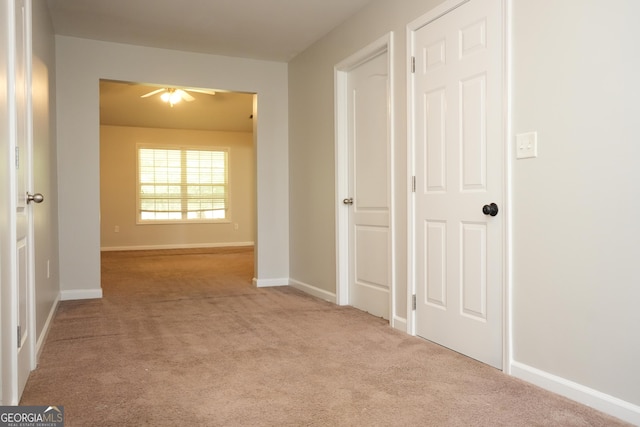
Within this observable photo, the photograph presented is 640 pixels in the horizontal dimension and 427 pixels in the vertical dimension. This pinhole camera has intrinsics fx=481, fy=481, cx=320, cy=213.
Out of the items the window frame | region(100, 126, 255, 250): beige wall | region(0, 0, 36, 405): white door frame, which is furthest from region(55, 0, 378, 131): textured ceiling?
the window frame

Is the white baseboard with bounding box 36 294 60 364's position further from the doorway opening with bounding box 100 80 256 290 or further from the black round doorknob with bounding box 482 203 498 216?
the doorway opening with bounding box 100 80 256 290

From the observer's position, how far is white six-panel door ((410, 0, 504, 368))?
257 centimetres

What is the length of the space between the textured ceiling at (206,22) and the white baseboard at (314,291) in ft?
7.88

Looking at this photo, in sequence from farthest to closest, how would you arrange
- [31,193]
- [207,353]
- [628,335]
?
[207,353]
[31,193]
[628,335]

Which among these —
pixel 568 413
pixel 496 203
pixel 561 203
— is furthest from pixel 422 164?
pixel 568 413

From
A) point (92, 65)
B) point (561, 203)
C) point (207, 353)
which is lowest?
point (207, 353)

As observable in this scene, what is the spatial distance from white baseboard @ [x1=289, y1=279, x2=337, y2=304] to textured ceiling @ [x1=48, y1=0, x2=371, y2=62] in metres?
2.40

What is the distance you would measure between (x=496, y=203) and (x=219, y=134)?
8637 millimetres

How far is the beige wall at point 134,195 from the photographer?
9.54 metres

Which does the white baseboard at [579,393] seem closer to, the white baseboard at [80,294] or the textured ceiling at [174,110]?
the white baseboard at [80,294]

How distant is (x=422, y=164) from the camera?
3.15 meters

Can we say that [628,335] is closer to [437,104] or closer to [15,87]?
[437,104]

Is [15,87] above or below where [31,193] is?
above

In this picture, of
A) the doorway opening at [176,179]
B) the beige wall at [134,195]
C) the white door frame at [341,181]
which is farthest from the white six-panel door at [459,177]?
the beige wall at [134,195]
